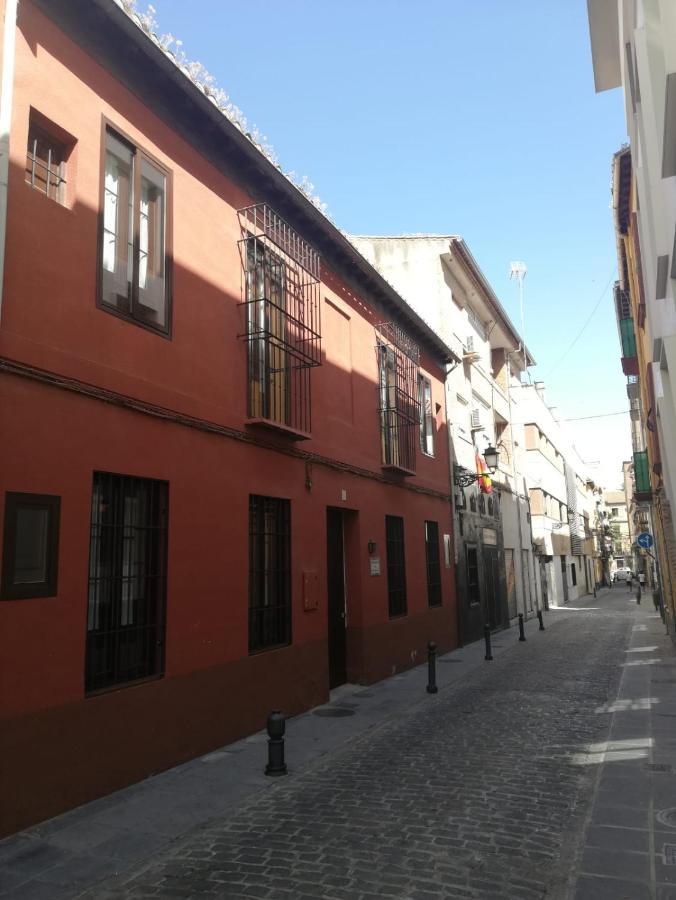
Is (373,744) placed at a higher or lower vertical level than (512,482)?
lower

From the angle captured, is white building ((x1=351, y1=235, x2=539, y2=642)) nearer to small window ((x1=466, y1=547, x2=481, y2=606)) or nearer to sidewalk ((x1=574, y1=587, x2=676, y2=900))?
small window ((x1=466, y1=547, x2=481, y2=606))

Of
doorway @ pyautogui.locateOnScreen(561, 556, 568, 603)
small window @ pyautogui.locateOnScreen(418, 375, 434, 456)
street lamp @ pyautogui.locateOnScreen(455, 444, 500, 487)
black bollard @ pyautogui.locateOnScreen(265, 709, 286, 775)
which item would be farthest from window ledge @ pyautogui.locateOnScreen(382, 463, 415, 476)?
doorway @ pyautogui.locateOnScreen(561, 556, 568, 603)

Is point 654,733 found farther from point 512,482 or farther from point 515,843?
point 512,482

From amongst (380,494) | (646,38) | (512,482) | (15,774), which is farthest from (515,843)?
(512,482)

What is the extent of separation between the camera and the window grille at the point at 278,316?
28.3 ft

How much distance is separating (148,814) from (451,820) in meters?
2.38

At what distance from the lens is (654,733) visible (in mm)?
7555

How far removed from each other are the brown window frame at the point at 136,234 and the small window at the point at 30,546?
1969 millimetres

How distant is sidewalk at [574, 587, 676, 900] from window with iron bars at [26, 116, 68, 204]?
6.56m

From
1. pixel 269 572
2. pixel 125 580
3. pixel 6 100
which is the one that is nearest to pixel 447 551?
pixel 269 572

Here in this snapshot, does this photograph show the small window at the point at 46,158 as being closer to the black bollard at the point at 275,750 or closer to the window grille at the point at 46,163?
the window grille at the point at 46,163

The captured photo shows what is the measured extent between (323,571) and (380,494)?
115 inches

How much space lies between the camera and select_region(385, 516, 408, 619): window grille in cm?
1277

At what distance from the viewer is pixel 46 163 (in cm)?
589
